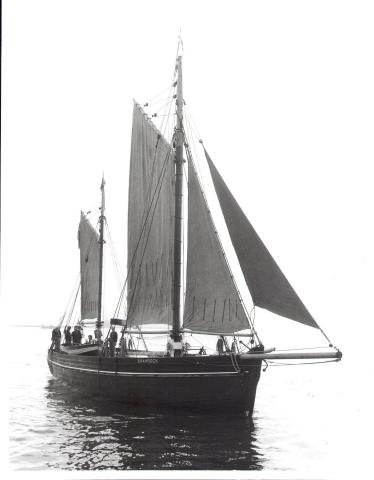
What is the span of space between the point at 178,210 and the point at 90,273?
1598cm

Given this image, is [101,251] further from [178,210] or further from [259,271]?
[259,271]

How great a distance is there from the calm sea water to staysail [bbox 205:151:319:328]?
3960 mm

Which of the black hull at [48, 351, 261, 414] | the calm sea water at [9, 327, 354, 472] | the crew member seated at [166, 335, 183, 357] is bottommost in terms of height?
the calm sea water at [9, 327, 354, 472]

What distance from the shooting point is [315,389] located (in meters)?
31.9

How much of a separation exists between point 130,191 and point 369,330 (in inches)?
479

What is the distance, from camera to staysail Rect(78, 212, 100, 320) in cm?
3469

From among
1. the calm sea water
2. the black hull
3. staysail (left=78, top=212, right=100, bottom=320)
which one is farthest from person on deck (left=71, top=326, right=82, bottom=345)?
the black hull

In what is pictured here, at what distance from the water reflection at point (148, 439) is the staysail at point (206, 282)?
3252mm

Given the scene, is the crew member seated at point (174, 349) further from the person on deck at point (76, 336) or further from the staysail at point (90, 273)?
the staysail at point (90, 273)

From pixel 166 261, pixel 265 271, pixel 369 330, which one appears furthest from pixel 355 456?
pixel 166 261

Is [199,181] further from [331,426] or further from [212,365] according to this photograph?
[331,426]

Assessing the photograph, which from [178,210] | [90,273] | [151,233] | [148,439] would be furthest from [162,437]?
[90,273]

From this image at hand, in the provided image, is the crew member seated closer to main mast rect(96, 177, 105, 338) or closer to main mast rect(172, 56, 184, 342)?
main mast rect(172, 56, 184, 342)

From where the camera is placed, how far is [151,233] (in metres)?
22.2
